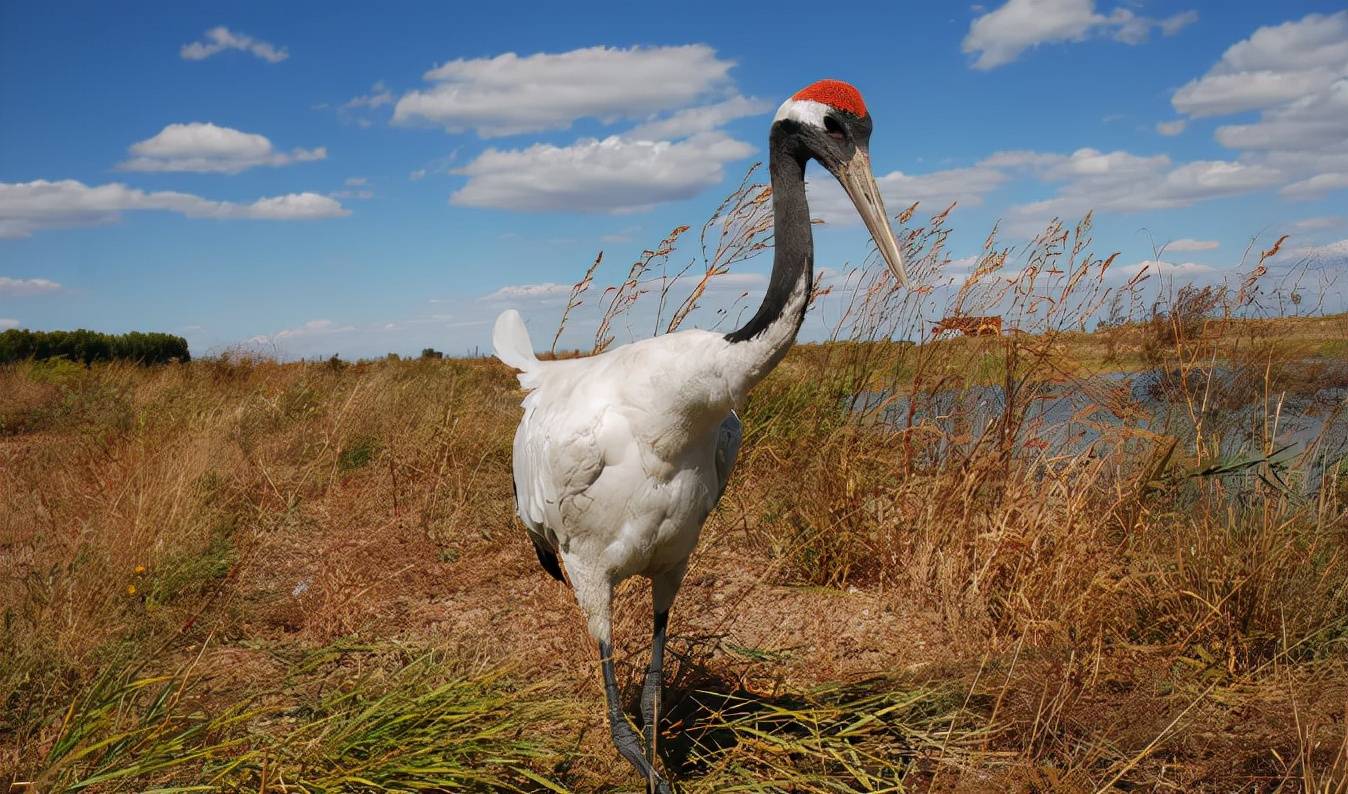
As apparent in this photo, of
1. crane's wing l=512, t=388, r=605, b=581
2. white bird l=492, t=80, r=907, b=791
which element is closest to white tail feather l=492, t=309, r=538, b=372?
crane's wing l=512, t=388, r=605, b=581

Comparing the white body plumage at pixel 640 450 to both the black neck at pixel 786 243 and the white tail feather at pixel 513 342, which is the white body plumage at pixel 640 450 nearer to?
the black neck at pixel 786 243

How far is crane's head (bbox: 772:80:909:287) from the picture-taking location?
2582 mm

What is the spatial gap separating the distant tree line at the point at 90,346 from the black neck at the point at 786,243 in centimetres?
1427

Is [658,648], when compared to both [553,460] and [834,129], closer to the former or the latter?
[553,460]

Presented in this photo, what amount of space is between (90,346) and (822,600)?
15.8 m

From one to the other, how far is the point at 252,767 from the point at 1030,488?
338 centimetres

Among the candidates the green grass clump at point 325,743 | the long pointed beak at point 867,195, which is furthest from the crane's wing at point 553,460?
the long pointed beak at point 867,195

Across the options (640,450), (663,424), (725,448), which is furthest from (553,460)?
(725,448)

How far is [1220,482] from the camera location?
432 centimetres

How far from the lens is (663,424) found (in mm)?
2721

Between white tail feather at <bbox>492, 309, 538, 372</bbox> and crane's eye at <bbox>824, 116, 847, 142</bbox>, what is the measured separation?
1.74m

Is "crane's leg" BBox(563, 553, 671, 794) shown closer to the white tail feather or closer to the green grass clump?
the green grass clump

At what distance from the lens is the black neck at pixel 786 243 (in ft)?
8.23

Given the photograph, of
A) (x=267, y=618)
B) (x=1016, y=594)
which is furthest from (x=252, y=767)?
(x=1016, y=594)
